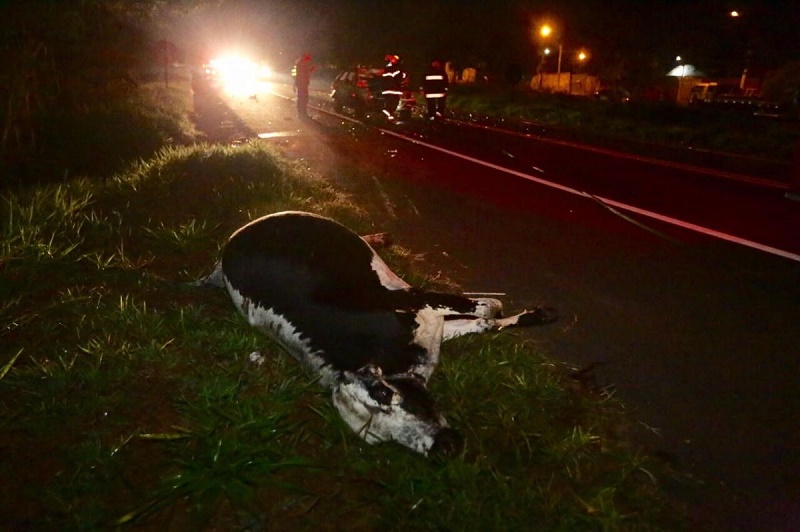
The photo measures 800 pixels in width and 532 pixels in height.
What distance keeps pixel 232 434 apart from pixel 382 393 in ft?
2.44

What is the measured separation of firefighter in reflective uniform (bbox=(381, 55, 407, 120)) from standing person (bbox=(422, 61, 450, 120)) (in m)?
0.97

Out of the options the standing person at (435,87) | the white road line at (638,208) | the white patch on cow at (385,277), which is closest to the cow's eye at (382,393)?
the white patch on cow at (385,277)

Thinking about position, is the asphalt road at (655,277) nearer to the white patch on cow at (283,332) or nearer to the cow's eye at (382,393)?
the cow's eye at (382,393)

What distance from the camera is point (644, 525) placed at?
311 cm

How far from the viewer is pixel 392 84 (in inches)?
909

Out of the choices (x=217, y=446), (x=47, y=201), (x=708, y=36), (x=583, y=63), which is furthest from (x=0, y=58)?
(x=583, y=63)

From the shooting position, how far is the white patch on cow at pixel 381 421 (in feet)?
10.8

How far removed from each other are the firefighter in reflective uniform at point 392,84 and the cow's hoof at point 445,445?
19.9 metres

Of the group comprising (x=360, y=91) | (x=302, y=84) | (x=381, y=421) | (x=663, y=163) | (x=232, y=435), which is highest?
(x=302, y=84)

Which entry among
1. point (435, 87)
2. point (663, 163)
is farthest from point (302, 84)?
point (663, 163)

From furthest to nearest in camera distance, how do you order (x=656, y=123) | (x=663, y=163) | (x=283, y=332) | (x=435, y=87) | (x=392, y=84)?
(x=392, y=84) < (x=435, y=87) < (x=656, y=123) < (x=663, y=163) < (x=283, y=332)

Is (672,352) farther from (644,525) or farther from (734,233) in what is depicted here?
(734,233)

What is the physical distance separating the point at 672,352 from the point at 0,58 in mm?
11770

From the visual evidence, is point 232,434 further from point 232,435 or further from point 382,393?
point 382,393
